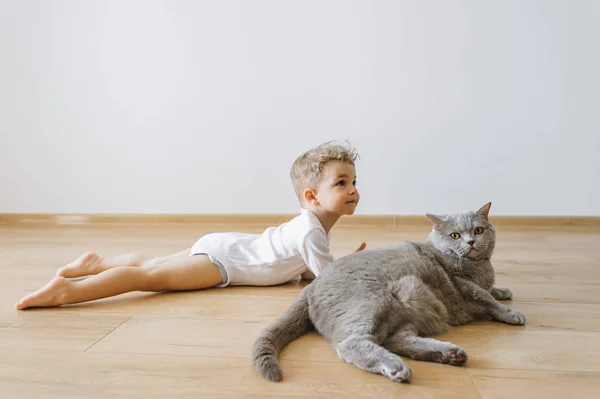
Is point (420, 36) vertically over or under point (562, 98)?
over

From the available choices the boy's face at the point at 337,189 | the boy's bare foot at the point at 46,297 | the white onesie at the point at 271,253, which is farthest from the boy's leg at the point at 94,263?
the boy's face at the point at 337,189

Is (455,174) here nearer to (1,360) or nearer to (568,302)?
(568,302)

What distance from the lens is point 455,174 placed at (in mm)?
3018

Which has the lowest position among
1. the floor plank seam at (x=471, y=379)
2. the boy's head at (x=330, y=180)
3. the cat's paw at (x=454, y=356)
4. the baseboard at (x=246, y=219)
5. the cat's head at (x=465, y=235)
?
the baseboard at (x=246, y=219)

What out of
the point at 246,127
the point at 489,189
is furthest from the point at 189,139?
the point at 489,189

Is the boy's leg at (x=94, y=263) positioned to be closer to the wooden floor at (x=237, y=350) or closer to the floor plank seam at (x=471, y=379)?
the wooden floor at (x=237, y=350)

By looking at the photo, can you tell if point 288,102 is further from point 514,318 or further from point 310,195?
point 514,318

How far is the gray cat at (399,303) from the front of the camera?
1.00 meters

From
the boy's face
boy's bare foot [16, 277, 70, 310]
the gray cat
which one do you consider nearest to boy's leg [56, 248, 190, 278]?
boy's bare foot [16, 277, 70, 310]

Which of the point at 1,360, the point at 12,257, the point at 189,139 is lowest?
the point at 12,257

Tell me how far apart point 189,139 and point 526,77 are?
196 cm

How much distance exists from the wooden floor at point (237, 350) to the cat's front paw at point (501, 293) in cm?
5

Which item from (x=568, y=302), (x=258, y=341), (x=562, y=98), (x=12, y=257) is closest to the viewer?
(x=258, y=341)

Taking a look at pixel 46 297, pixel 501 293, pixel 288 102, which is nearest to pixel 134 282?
pixel 46 297
